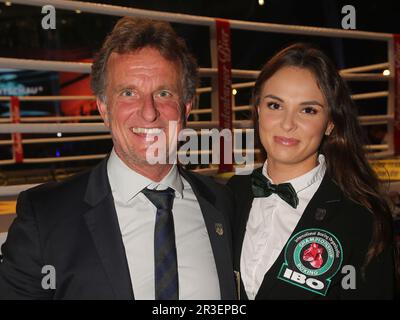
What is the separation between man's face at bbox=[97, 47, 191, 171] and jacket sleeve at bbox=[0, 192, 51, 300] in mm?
398

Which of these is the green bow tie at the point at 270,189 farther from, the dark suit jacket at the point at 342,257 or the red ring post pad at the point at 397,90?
the red ring post pad at the point at 397,90

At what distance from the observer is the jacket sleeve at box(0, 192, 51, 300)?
127 centimetres

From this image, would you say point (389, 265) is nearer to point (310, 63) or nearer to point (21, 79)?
point (310, 63)

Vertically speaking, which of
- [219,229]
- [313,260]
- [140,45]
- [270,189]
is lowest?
[313,260]

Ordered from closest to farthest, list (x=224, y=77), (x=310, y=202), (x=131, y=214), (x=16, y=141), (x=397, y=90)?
(x=131, y=214) → (x=310, y=202) → (x=224, y=77) → (x=397, y=90) → (x=16, y=141)

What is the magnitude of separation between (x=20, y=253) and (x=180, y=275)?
1.56 feet

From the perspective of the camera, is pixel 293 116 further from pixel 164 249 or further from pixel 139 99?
pixel 164 249

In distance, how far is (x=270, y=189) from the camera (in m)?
1.68

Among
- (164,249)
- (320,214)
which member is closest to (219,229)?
(164,249)

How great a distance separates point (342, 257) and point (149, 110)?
0.80 meters

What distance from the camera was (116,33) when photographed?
5.04 ft

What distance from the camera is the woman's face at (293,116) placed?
162 centimetres

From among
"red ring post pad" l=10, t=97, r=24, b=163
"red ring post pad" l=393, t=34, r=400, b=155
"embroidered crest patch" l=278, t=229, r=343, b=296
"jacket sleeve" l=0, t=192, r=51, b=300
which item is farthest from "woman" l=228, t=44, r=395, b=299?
"red ring post pad" l=10, t=97, r=24, b=163
